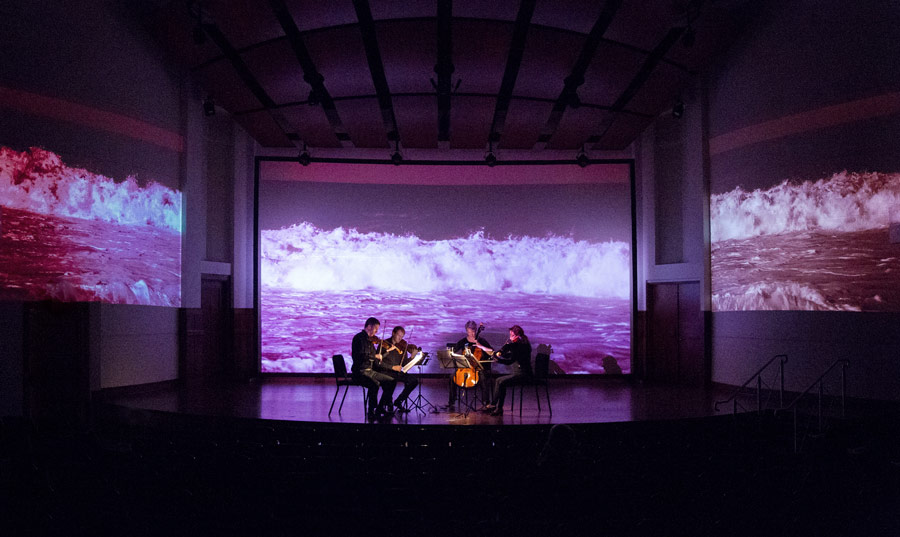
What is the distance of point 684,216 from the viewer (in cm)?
1089

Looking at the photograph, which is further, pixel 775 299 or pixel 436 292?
pixel 436 292

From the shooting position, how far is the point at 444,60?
8.49m

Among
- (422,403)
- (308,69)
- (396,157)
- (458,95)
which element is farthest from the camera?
(396,157)

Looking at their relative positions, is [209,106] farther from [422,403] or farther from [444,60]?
[422,403]

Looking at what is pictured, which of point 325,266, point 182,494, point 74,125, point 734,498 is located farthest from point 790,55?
point 74,125

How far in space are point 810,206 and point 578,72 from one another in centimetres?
362

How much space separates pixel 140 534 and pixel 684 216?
961 centimetres

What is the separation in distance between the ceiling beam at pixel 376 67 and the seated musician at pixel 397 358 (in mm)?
3743

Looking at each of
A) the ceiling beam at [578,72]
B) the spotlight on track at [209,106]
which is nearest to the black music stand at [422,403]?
the ceiling beam at [578,72]

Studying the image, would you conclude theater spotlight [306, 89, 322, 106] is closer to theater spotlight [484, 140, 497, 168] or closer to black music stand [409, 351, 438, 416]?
theater spotlight [484, 140, 497, 168]

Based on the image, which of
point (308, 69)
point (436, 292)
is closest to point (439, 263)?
point (436, 292)

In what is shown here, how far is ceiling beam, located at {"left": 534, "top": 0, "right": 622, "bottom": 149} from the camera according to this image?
7.54 metres

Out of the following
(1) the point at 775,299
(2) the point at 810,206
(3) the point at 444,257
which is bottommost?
(1) the point at 775,299

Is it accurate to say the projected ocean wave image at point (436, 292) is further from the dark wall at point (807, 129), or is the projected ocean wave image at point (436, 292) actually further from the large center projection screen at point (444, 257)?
the dark wall at point (807, 129)
